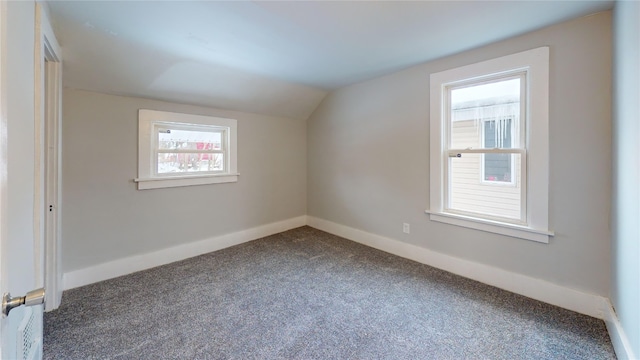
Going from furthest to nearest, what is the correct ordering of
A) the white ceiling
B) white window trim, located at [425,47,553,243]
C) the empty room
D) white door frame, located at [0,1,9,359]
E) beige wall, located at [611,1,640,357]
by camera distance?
1. white window trim, located at [425,47,553,243]
2. the white ceiling
3. the empty room
4. beige wall, located at [611,1,640,357]
5. white door frame, located at [0,1,9,359]

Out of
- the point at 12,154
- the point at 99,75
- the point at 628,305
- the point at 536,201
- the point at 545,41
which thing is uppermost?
the point at 545,41

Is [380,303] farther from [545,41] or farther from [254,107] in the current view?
[254,107]

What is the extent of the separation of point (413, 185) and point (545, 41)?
1.68m

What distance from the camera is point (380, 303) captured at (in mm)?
2150

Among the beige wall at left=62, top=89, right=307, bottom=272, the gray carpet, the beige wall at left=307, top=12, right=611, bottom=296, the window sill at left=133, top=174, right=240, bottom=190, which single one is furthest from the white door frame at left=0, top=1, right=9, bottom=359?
the beige wall at left=307, top=12, right=611, bottom=296

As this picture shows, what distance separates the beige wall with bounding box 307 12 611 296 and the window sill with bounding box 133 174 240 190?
1.55 meters

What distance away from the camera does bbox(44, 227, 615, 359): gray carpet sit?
1.63 metres

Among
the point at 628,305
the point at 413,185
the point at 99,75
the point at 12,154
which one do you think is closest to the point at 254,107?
the point at 99,75

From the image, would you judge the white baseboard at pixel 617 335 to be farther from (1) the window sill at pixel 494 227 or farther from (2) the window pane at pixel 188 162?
(2) the window pane at pixel 188 162

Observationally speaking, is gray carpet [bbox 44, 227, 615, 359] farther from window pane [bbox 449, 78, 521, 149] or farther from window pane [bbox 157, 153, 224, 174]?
window pane [bbox 449, 78, 521, 149]

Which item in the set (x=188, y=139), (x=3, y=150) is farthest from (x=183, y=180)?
(x=3, y=150)

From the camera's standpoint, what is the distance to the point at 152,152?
114 inches

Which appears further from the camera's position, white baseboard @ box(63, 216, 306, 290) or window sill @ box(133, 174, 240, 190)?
window sill @ box(133, 174, 240, 190)

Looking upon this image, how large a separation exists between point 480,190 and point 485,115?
745 millimetres
